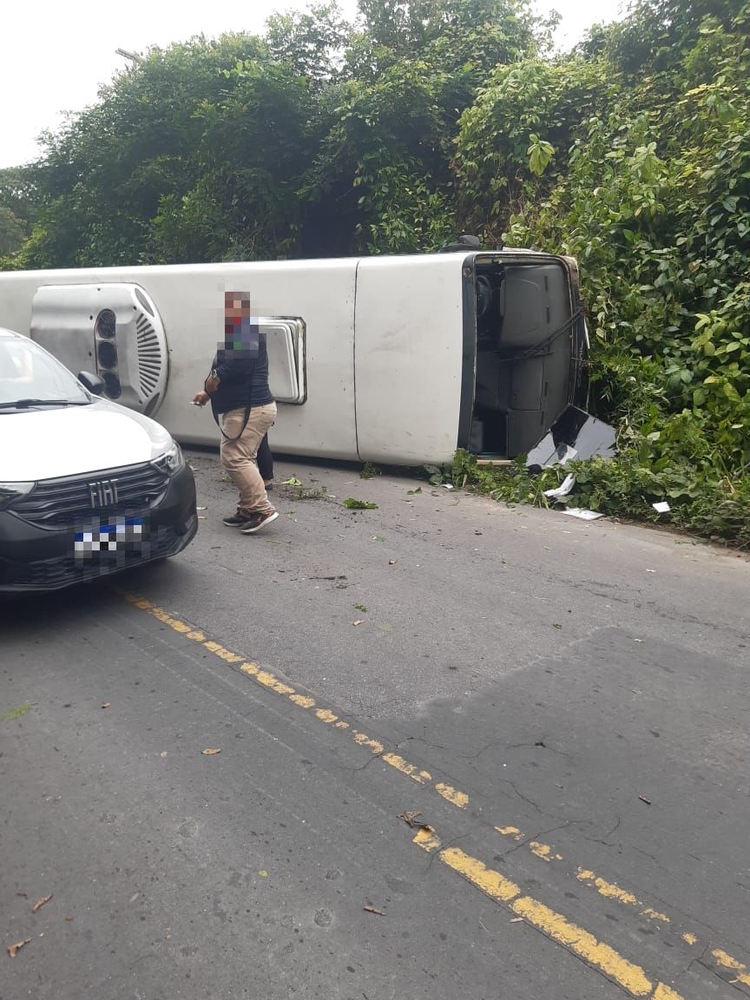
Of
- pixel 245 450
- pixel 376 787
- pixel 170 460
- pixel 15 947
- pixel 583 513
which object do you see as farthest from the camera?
pixel 583 513

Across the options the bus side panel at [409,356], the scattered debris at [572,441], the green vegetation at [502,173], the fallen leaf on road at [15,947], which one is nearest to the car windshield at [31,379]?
the bus side panel at [409,356]

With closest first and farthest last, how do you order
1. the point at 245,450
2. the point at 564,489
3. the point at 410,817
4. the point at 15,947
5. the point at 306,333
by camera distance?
the point at 15,947 < the point at 410,817 < the point at 245,450 < the point at 564,489 < the point at 306,333

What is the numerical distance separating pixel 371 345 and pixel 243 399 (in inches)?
93.2

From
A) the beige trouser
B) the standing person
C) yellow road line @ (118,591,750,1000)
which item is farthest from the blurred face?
yellow road line @ (118,591,750,1000)

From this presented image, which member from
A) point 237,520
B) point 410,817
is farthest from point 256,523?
point 410,817

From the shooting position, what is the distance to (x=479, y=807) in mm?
3230

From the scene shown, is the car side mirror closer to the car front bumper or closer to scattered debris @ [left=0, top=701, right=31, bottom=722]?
the car front bumper

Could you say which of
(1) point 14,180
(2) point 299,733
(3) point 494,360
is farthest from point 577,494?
(1) point 14,180

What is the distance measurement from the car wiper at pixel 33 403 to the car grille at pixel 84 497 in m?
1.04

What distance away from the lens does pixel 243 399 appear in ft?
21.8

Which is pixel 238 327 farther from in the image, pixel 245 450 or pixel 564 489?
pixel 564 489

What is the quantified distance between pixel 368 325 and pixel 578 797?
6.14m

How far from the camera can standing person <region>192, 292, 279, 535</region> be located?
21.5 feet

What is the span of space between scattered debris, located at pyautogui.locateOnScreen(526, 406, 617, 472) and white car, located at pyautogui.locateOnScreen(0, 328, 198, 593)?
4385 mm
